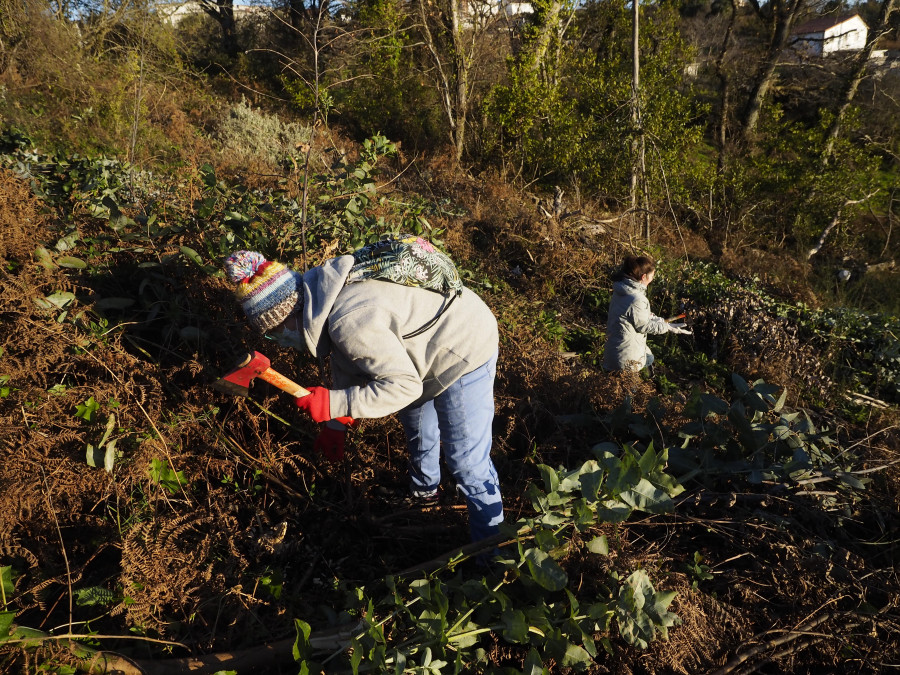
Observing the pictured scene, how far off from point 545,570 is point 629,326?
2906mm

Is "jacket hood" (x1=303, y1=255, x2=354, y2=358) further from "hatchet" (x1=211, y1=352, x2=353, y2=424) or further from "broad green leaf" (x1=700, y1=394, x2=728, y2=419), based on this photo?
"broad green leaf" (x1=700, y1=394, x2=728, y2=419)

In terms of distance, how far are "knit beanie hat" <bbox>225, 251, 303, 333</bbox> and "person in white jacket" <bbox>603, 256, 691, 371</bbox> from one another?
2.97 metres

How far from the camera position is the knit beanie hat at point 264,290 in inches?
79.7

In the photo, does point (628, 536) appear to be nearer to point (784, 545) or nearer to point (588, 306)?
point (784, 545)

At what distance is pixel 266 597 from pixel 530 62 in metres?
9.56

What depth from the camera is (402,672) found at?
5.10ft

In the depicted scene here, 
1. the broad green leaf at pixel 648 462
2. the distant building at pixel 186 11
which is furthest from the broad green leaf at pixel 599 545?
the distant building at pixel 186 11

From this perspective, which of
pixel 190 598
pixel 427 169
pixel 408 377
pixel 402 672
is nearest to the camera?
pixel 402 672

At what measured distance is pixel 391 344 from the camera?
1.99 m

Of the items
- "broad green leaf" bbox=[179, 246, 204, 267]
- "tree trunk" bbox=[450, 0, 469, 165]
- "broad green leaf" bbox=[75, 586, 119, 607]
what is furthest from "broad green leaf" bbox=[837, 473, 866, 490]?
"tree trunk" bbox=[450, 0, 469, 165]

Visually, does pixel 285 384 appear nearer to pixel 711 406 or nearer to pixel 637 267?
pixel 711 406

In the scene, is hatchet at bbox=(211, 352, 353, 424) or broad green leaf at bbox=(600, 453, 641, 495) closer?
broad green leaf at bbox=(600, 453, 641, 495)

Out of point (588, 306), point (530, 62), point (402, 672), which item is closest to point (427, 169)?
point (530, 62)

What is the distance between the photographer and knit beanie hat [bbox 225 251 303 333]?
6.64ft
